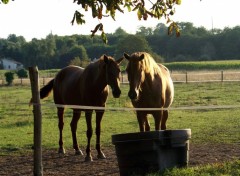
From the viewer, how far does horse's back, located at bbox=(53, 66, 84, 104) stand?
34.5ft

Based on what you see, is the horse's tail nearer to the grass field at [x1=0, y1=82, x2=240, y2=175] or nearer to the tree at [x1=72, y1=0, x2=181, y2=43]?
the grass field at [x1=0, y1=82, x2=240, y2=175]

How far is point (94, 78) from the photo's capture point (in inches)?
380

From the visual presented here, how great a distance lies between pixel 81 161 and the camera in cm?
939

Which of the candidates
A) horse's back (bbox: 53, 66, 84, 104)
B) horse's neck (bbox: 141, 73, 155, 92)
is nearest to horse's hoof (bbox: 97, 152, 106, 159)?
horse's back (bbox: 53, 66, 84, 104)

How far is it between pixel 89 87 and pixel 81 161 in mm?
1507

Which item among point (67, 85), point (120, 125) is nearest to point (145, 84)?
point (67, 85)

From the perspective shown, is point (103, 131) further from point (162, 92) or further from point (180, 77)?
point (180, 77)

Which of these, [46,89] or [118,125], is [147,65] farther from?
[118,125]

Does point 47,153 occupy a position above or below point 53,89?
below

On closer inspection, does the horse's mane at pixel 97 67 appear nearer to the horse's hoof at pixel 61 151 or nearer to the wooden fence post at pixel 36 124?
the horse's hoof at pixel 61 151

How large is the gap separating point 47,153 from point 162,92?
3126 millimetres

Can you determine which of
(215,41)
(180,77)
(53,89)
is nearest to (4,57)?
(215,41)

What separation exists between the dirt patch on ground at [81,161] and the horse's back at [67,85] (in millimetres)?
1248

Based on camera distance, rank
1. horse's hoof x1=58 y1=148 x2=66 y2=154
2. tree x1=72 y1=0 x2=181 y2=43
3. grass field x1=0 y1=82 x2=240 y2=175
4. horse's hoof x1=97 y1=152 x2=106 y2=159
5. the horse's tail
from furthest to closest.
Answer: the horse's tail
grass field x1=0 y1=82 x2=240 y2=175
horse's hoof x1=58 y1=148 x2=66 y2=154
horse's hoof x1=97 y1=152 x2=106 y2=159
tree x1=72 y1=0 x2=181 y2=43
